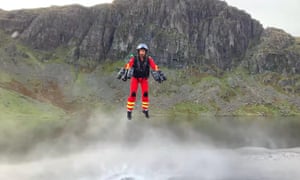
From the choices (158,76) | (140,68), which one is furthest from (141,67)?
(158,76)

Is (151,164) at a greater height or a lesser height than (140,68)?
lesser

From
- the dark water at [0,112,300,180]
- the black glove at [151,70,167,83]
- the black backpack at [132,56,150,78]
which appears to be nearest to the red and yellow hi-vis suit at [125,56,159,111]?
the black backpack at [132,56,150,78]

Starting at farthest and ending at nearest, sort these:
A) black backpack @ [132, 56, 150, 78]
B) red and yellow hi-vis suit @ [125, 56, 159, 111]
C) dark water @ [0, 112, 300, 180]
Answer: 1. dark water @ [0, 112, 300, 180]
2. black backpack @ [132, 56, 150, 78]
3. red and yellow hi-vis suit @ [125, 56, 159, 111]

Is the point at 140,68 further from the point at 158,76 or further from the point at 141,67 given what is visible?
the point at 158,76

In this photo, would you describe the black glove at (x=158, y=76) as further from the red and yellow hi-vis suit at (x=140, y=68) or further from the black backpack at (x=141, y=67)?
the black backpack at (x=141, y=67)

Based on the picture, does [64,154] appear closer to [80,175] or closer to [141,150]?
[141,150]

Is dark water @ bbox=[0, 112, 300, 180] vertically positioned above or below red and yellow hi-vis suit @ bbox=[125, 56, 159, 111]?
below

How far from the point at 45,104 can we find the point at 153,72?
184278mm

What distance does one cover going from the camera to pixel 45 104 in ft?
655

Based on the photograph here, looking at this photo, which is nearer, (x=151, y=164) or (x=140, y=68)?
(x=140, y=68)

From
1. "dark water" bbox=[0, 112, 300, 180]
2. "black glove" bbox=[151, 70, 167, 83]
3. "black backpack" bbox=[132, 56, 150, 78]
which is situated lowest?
"dark water" bbox=[0, 112, 300, 180]

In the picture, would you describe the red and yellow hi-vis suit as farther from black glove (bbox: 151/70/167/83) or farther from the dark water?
the dark water

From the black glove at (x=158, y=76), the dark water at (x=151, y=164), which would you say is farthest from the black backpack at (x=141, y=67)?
the dark water at (x=151, y=164)

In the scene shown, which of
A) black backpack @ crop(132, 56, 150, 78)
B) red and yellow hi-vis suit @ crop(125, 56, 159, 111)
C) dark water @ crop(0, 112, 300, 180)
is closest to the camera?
red and yellow hi-vis suit @ crop(125, 56, 159, 111)
